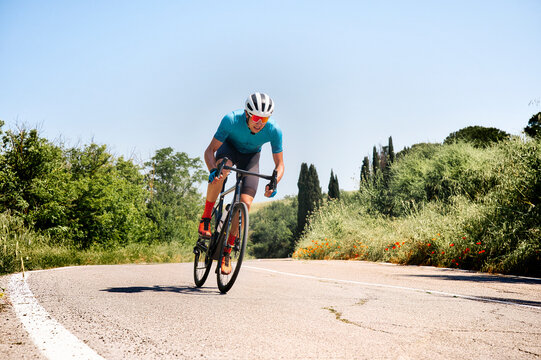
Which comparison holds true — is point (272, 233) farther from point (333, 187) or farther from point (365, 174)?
point (365, 174)

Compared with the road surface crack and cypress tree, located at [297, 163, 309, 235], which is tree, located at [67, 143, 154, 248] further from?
cypress tree, located at [297, 163, 309, 235]

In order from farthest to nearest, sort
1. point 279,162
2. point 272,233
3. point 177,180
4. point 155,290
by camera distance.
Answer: point 272,233 → point 177,180 → point 279,162 → point 155,290

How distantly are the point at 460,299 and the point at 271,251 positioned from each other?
269 ft

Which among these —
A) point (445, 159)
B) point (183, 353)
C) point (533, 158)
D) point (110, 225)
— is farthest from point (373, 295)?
point (110, 225)

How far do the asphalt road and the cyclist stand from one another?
4.21 feet

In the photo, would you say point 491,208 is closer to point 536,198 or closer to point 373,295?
point 536,198

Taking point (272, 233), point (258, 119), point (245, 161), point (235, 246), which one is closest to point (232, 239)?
point (235, 246)

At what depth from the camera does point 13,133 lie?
1591 centimetres

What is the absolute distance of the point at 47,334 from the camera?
2951mm

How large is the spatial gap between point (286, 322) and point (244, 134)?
9.68ft

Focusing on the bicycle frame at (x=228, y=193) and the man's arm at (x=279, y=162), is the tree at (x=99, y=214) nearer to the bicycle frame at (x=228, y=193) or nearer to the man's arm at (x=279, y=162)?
the bicycle frame at (x=228, y=193)

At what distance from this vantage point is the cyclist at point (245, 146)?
5492 mm

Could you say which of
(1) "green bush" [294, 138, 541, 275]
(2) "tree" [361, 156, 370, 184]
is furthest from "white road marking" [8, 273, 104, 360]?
(2) "tree" [361, 156, 370, 184]

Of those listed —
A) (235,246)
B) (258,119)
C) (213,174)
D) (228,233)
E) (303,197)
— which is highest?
(303,197)
